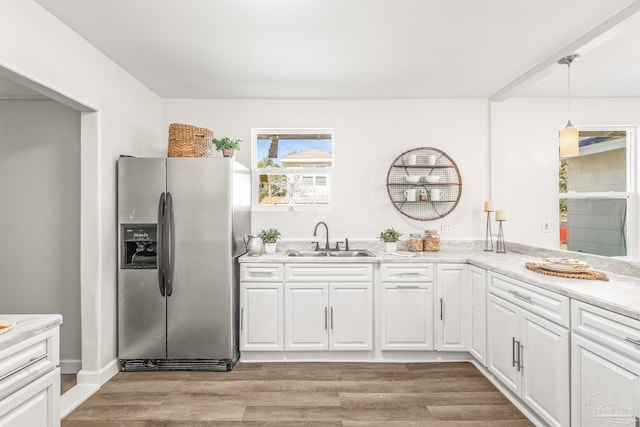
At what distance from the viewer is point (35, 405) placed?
1.38 metres

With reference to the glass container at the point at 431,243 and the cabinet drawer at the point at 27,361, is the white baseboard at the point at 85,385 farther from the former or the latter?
the glass container at the point at 431,243

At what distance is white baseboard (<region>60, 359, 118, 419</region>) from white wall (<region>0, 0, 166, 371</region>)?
2.1 inches

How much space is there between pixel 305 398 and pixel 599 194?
3508mm

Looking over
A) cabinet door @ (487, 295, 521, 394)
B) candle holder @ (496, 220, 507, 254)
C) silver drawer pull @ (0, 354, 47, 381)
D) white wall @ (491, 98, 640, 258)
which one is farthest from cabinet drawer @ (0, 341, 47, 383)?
white wall @ (491, 98, 640, 258)

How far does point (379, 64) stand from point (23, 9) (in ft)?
7.79

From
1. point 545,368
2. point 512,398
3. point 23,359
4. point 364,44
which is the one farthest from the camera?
point 364,44

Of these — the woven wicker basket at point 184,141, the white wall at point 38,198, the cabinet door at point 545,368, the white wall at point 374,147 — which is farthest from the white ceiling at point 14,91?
the cabinet door at point 545,368

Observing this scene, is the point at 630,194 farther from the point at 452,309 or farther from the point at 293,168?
the point at 293,168

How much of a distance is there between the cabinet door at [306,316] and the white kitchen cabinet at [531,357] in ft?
4.49

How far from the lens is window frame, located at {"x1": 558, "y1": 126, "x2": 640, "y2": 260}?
3.37 metres

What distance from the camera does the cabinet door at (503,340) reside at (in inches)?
90.3

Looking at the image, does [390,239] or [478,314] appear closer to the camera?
[478,314]

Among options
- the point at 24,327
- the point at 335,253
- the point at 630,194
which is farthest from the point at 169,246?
the point at 630,194

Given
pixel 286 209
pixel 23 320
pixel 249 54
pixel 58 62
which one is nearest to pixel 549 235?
pixel 286 209
